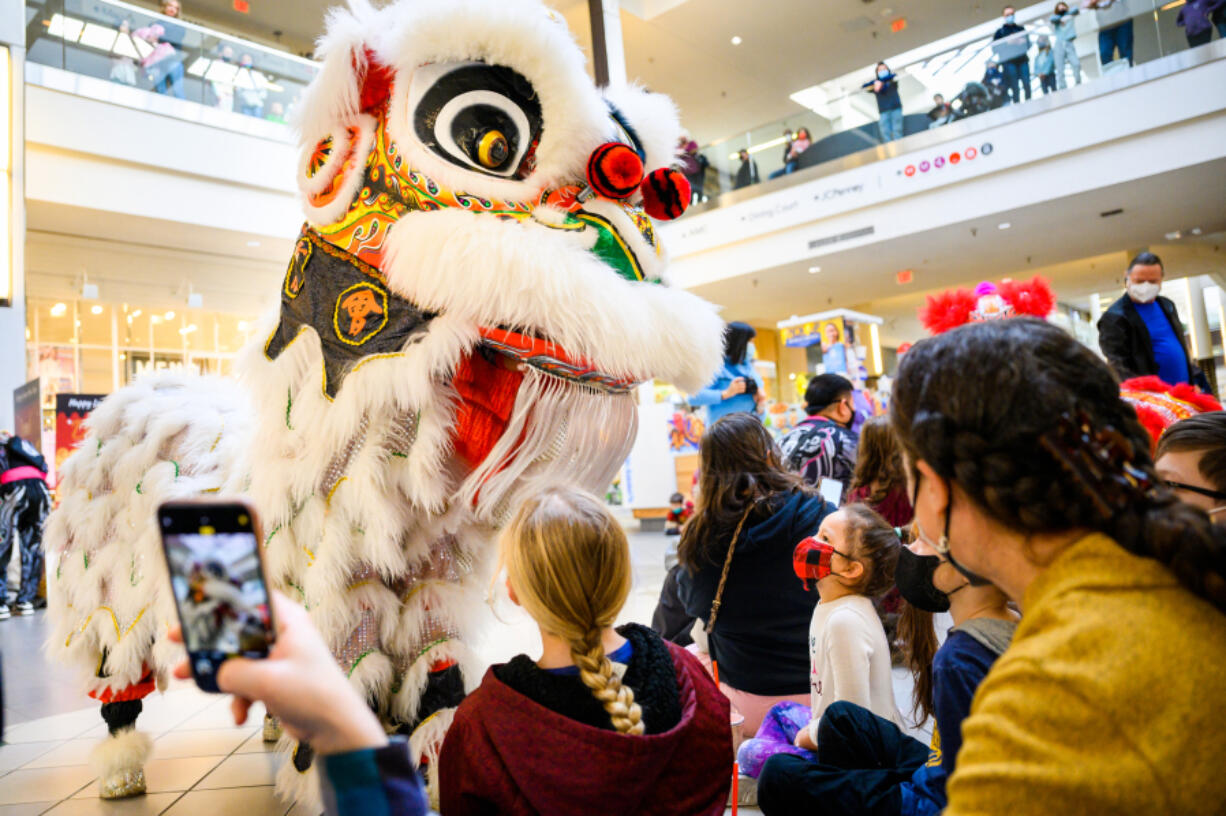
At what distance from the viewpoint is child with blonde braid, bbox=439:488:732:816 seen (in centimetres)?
109

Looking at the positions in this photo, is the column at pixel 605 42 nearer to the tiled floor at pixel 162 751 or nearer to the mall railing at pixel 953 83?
the mall railing at pixel 953 83

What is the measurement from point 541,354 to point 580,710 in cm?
55

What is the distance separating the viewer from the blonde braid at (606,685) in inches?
43.7

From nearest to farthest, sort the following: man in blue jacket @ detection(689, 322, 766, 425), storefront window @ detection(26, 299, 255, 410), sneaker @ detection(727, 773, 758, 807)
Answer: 1. sneaker @ detection(727, 773, 758, 807)
2. man in blue jacket @ detection(689, 322, 766, 425)
3. storefront window @ detection(26, 299, 255, 410)

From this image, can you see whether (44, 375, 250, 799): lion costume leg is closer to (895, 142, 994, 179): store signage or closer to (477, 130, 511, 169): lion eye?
(477, 130, 511, 169): lion eye

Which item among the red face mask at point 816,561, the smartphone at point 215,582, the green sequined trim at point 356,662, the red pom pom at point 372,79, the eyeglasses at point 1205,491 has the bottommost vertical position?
the green sequined trim at point 356,662

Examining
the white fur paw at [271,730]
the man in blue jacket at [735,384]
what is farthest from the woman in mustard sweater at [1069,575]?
the man in blue jacket at [735,384]

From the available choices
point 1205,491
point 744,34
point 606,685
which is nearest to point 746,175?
point 744,34

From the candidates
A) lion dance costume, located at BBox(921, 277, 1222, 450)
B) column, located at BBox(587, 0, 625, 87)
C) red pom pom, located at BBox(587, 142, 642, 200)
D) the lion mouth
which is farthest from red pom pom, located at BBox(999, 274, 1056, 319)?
column, located at BBox(587, 0, 625, 87)

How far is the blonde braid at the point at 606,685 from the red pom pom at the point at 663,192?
80 cm

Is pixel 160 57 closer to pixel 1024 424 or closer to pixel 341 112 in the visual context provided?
pixel 341 112

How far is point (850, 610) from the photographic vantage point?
5.72ft

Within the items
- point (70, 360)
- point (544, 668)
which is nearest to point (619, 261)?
point (544, 668)

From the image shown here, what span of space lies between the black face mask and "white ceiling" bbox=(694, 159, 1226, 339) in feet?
36.2
